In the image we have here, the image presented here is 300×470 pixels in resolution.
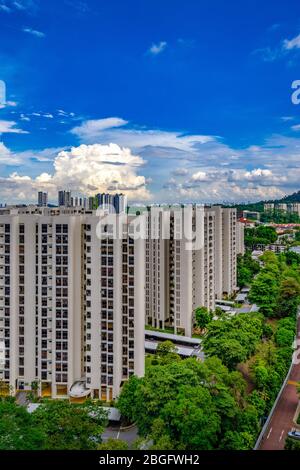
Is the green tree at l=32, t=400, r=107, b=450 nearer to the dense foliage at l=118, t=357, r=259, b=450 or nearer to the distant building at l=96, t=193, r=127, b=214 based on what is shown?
the dense foliage at l=118, t=357, r=259, b=450

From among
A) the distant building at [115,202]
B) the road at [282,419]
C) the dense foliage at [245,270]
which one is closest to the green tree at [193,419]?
the road at [282,419]

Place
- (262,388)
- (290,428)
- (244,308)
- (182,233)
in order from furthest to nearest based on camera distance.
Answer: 1. (244,308)
2. (182,233)
3. (262,388)
4. (290,428)

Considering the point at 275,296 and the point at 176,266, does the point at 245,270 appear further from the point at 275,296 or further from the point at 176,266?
the point at 176,266

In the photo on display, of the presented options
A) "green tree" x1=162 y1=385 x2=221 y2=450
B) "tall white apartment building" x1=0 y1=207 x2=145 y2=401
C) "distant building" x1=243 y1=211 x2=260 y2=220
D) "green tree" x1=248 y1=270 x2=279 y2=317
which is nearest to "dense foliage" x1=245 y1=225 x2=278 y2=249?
"green tree" x1=248 y1=270 x2=279 y2=317

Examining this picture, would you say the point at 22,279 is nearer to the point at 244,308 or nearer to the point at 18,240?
the point at 18,240

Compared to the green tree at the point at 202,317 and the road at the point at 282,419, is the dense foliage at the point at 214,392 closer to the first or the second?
the road at the point at 282,419

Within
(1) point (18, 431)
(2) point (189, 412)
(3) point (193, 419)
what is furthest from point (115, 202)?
(1) point (18, 431)
